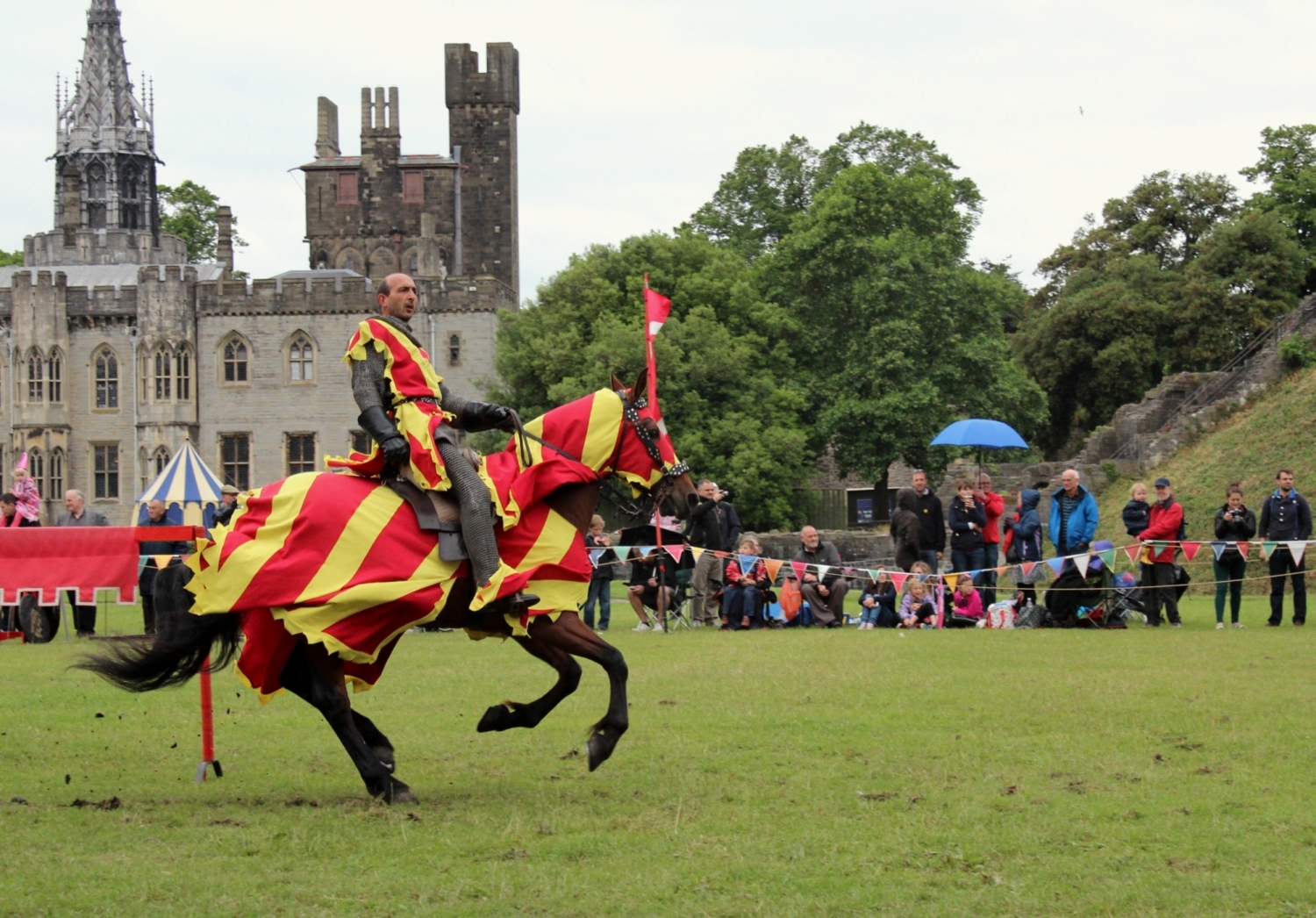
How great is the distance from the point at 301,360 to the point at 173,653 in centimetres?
5883

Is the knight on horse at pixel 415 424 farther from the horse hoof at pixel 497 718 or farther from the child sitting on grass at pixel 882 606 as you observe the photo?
the child sitting on grass at pixel 882 606

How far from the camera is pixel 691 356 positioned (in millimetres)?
49594

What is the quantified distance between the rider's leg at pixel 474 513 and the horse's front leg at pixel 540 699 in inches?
24.5

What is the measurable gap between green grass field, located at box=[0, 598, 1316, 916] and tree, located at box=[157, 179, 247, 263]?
74.5 metres

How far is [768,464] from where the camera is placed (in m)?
48.2

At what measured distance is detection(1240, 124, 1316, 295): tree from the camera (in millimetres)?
57562

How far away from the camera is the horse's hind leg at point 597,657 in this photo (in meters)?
9.48

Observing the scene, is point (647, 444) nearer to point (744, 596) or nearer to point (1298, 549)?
point (744, 596)

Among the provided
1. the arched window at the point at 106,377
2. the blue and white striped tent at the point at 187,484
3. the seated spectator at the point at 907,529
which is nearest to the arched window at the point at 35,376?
the arched window at the point at 106,377

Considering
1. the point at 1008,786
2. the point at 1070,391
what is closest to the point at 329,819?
the point at 1008,786

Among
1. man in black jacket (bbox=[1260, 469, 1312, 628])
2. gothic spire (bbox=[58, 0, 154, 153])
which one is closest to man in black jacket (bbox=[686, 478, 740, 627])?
man in black jacket (bbox=[1260, 469, 1312, 628])

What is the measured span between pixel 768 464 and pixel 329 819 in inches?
1571

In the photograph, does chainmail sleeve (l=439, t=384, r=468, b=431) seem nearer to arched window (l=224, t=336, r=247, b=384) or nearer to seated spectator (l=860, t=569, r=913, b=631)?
seated spectator (l=860, t=569, r=913, b=631)

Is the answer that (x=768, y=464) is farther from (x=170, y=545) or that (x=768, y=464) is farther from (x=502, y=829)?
(x=502, y=829)
